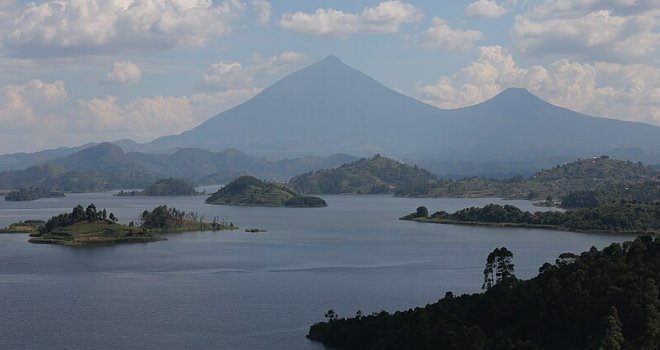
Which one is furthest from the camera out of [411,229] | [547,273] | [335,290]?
[411,229]

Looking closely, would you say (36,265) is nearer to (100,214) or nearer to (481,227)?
(100,214)

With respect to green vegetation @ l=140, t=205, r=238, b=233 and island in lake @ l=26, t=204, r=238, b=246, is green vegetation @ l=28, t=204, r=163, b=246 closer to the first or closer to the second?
island in lake @ l=26, t=204, r=238, b=246

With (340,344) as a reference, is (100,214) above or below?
above

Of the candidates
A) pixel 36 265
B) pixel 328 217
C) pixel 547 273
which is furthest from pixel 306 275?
pixel 328 217

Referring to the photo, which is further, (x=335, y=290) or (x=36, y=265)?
(x=36, y=265)

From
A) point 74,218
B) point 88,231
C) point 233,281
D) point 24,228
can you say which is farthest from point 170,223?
point 233,281


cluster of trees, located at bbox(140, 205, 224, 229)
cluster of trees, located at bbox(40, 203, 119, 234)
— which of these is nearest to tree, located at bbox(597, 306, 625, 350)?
cluster of trees, located at bbox(40, 203, 119, 234)
